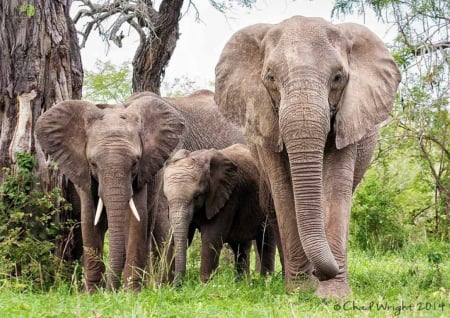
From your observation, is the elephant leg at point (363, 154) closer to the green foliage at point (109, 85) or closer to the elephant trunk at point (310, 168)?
the elephant trunk at point (310, 168)

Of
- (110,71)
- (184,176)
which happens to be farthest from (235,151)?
(110,71)

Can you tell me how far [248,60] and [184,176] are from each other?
2.15 m

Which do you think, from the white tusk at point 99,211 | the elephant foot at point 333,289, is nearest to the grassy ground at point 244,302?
the elephant foot at point 333,289

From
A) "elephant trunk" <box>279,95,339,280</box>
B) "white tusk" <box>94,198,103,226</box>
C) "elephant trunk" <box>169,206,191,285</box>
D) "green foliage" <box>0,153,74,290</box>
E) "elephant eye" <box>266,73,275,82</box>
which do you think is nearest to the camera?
"elephant trunk" <box>279,95,339,280</box>

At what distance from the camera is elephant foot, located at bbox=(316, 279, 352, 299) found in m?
7.00

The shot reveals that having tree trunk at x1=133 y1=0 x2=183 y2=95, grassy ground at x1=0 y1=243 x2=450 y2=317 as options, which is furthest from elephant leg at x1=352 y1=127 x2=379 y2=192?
tree trunk at x1=133 y1=0 x2=183 y2=95

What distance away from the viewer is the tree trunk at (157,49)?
44.1 feet

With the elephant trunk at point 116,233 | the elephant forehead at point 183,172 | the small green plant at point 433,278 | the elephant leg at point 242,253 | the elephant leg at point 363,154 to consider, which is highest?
the elephant leg at point 363,154

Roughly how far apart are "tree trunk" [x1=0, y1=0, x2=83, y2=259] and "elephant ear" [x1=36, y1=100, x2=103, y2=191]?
920 mm

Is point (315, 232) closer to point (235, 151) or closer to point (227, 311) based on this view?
point (227, 311)

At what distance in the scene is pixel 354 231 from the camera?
13.9 metres

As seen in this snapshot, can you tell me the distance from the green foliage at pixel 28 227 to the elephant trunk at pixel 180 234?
1095mm

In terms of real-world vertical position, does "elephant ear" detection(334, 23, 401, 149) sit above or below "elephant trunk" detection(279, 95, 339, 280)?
above

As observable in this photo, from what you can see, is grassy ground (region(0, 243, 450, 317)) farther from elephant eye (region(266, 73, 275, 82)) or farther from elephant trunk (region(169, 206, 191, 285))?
elephant eye (region(266, 73, 275, 82))
